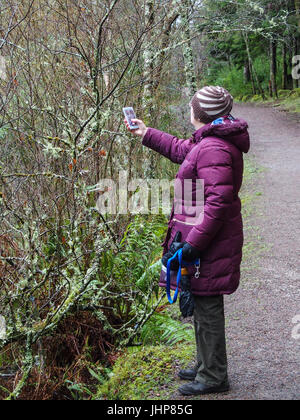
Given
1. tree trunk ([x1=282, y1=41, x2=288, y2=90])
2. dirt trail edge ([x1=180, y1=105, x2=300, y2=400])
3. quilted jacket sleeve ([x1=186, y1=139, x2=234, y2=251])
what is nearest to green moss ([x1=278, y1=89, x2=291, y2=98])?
tree trunk ([x1=282, y1=41, x2=288, y2=90])

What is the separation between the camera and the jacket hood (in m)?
2.98

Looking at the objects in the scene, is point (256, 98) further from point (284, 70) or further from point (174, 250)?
point (174, 250)

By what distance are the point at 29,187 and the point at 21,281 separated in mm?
1167

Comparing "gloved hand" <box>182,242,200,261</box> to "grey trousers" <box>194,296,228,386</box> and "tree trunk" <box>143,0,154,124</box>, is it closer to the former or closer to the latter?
"grey trousers" <box>194,296,228,386</box>

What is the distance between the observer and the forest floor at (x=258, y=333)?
357 centimetres

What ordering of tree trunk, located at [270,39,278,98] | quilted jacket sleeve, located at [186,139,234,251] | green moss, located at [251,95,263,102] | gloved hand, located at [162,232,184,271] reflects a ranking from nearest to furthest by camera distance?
quilted jacket sleeve, located at [186,139,234,251] → gloved hand, located at [162,232,184,271] → tree trunk, located at [270,39,278,98] → green moss, located at [251,95,263,102]

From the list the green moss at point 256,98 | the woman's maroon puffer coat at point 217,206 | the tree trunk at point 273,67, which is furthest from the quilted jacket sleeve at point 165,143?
the green moss at point 256,98

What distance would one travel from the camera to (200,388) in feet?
10.8

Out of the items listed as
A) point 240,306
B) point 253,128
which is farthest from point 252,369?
point 253,128

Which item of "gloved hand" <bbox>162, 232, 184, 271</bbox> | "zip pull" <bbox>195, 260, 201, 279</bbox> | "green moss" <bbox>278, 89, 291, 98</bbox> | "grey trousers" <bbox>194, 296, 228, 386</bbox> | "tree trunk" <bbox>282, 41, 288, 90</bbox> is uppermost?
"tree trunk" <bbox>282, 41, 288, 90</bbox>

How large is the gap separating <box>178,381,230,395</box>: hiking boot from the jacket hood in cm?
165

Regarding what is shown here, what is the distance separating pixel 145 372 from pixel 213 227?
5.10 feet

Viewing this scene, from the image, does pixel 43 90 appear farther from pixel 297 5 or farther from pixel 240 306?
pixel 297 5

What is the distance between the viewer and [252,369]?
149 inches
